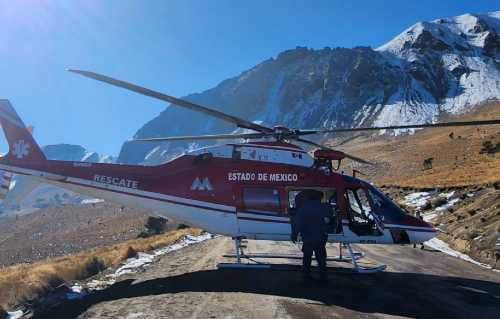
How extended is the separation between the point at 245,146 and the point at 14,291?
7.64 metres

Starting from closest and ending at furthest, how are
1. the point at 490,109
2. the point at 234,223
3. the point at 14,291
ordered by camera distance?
the point at 14,291 → the point at 234,223 → the point at 490,109

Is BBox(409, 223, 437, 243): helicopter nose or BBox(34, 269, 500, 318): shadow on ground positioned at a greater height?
BBox(409, 223, 437, 243): helicopter nose

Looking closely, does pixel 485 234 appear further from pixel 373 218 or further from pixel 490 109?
pixel 490 109

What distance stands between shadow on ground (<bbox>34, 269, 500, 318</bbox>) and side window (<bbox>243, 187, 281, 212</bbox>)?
2.07 metres

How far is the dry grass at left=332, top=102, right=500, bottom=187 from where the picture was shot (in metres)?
55.9

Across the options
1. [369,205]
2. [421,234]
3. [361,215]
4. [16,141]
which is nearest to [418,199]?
[421,234]

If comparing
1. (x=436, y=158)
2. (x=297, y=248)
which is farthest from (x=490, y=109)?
(x=297, y=248)

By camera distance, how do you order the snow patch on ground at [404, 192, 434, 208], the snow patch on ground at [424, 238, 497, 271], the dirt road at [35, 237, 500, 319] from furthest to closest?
the snow patch on ground at [404, 192, 434, 208], the snow patch on ground at [424, 238, 497, 271], the dirt road at [35, 237, 500, 319]

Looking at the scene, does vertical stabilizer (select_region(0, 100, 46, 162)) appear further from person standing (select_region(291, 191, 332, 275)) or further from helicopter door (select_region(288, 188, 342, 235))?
person standing (select_region(291, 191, 332, 275))

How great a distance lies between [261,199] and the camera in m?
14.8

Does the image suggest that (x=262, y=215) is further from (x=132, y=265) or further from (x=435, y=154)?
(x=435, y=154)

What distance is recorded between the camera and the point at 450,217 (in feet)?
83.3

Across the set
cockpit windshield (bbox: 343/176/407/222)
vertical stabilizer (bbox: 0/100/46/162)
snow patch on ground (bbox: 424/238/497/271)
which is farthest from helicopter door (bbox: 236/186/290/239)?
snow patch on ground (bbox: 424/238/497/271)

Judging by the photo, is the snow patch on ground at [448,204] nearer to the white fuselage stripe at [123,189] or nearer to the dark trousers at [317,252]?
the white fuselage stripe at [123,189]
